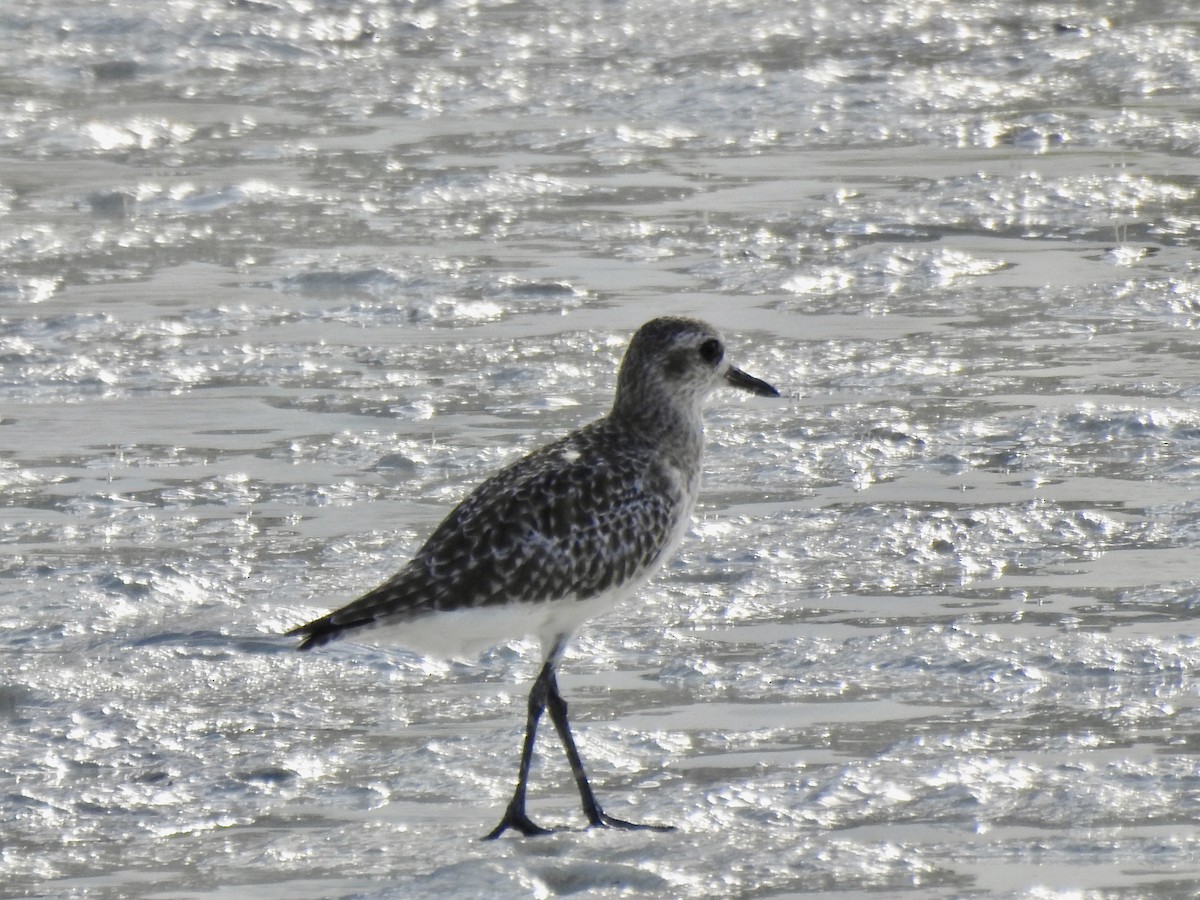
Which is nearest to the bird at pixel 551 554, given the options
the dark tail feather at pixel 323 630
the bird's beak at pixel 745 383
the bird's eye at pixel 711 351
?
the dark tail feather at pixel 323 630

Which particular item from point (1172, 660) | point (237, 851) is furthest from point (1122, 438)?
point (237, 851)

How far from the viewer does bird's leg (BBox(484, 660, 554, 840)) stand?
4.98 m

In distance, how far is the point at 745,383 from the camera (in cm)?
612

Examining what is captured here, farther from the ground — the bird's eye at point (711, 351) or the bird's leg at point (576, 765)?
the bird's eye at point (711, 351)

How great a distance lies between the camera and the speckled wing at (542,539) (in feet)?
16.3

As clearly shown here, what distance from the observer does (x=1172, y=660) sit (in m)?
5.70

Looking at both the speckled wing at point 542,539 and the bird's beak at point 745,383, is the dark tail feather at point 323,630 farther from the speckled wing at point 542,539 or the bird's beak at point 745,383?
the bird's beak at point 745,383

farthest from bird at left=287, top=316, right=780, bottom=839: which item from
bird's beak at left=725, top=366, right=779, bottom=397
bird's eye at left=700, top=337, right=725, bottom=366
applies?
bird's beak at left=725, top=366, right=779, bottom=397

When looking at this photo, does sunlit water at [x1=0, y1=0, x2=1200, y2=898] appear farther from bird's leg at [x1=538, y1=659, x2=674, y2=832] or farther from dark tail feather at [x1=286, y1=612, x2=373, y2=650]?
dark tail feather at [x1=286, y1=612, x2=373, y2=650]

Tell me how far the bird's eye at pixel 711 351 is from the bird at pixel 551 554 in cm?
16

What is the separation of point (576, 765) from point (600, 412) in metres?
2.98

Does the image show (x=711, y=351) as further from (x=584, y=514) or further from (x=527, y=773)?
(x=527, y=773)

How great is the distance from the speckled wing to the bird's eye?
0.43 metres

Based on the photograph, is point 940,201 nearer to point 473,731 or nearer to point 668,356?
point 668,356
